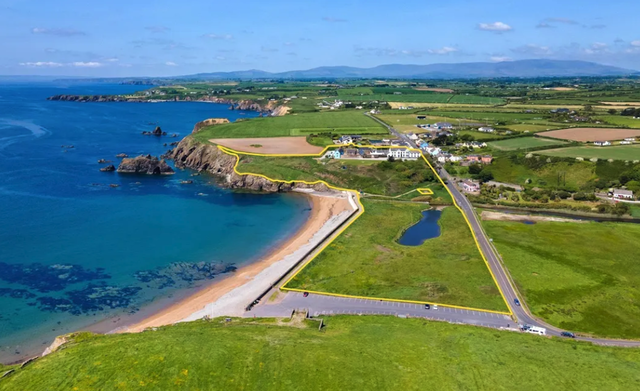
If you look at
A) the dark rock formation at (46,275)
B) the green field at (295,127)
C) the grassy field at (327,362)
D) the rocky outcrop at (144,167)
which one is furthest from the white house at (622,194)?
the rocky outcrop at (144,167)

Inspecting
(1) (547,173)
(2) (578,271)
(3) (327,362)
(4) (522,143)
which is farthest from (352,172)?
(3) (327,362)

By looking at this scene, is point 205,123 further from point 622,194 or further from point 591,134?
point 591,134

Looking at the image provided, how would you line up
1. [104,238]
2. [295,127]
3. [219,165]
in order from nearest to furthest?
[104,238] → [219,165] → [295,127]

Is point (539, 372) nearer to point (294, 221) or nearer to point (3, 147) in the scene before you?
point (294, 221)

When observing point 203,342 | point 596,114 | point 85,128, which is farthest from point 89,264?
point 596,114

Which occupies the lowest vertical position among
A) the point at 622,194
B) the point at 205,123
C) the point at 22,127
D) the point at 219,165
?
the point at 622,194

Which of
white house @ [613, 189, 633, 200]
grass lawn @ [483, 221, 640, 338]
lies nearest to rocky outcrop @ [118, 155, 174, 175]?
grass lawn @ [483, 221, 640, 338]

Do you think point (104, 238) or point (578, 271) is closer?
point (578, 271)
